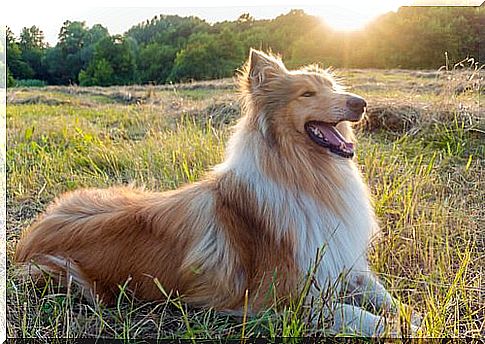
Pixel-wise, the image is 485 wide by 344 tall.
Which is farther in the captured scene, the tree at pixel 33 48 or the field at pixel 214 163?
the tree at pixel 33 48

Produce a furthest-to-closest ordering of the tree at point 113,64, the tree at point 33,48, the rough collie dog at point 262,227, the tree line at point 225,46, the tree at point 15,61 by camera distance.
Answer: the tree at point 113,64
the tree line at point 225,46
the tree at point 33,48
the tree at point 15,61
the rough collie dog at point 262,227

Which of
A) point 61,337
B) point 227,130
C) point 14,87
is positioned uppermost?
point 14,87

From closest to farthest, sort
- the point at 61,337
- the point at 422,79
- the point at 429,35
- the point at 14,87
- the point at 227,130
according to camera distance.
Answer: the point at 61,337 < the point at 14,87 < the point at 429,35 < the point at 422,79 < the point at 227,130

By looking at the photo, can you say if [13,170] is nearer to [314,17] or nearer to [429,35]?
[314,17]

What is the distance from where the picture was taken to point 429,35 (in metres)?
3.16

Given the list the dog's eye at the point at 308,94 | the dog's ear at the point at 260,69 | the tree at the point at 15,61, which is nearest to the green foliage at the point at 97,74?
the tree at the point at 15,61

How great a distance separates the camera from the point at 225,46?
3.15m

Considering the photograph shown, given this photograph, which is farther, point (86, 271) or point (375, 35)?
point (375, 35)

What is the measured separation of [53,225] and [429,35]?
2.16 m

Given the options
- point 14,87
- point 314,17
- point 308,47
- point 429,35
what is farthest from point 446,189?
point 14,87

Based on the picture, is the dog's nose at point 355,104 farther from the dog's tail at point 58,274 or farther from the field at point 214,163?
the dog's tail at point 58,274

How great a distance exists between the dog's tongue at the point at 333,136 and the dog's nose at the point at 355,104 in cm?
14

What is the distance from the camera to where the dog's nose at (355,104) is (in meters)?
2.45

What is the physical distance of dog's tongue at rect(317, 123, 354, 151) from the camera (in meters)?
2.53
